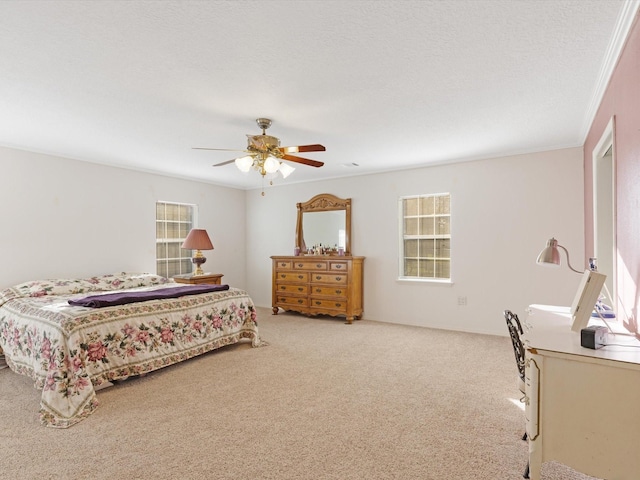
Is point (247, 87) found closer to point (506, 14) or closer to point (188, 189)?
point (506, 14)

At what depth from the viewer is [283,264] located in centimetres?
628

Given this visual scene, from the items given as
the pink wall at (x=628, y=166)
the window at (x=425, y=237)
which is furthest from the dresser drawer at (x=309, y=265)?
the pink wall at (x=628, y=166)

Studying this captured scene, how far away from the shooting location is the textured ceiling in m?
1.86

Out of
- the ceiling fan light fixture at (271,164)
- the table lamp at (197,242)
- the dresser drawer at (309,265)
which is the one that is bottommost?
the dresser drawer at (309,265)

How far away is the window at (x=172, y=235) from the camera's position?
584 cm

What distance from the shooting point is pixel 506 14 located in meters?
1.86

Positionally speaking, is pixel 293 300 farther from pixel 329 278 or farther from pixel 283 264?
pixel 329 278

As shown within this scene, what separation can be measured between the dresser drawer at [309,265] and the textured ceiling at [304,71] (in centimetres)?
228

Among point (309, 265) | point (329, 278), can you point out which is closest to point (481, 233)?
point (329, 278)

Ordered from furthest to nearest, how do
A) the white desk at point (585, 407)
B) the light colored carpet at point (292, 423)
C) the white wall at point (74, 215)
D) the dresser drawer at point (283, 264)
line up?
the dresser drawer at point (283, 264), the white wall at point (74, 215), the light colored carpet at point (292, 423), the white desk at point (585, 407)

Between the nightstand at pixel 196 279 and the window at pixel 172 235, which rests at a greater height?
the window at pixel 172 235

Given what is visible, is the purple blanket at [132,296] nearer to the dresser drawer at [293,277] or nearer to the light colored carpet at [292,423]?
the light colored carpet at [292,423]

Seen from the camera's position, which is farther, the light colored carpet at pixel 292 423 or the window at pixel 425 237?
the window at pixel 425 237

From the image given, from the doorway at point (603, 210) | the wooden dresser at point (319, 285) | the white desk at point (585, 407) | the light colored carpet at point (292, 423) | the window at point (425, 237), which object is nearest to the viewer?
the white desk at point (585, 407)
